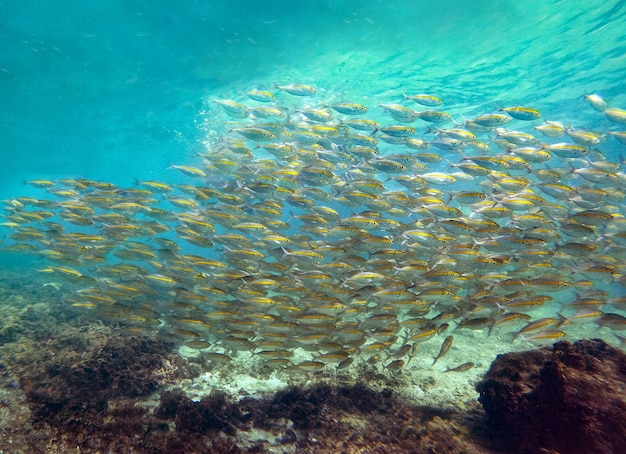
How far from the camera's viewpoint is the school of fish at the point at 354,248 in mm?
5902

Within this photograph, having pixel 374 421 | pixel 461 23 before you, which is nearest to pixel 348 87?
pixel 461 23

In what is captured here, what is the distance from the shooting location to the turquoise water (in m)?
15.0

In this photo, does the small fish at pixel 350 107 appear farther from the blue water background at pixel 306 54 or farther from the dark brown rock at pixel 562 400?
the blue water background at pixel 306 54

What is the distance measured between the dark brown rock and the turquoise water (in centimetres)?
1520

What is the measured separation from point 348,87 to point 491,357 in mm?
17404

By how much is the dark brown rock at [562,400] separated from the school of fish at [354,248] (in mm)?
616

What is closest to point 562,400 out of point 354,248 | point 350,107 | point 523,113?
point 354,248

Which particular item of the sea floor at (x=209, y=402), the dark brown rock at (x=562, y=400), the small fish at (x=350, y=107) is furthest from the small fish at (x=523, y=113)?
the sea floor at (x=209, y=402)

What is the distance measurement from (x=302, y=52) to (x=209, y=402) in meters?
17.6

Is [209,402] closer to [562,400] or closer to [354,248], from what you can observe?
[354,248]

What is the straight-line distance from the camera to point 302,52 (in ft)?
59.4

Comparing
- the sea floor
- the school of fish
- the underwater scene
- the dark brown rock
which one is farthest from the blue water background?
the dark brown rock

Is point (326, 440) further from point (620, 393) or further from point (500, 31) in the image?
point (500, 31)

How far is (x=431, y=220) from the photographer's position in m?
7.37
